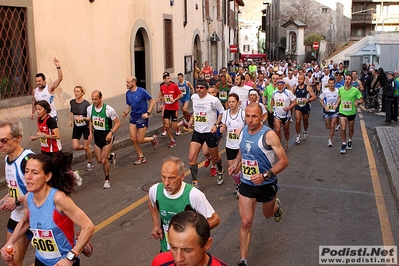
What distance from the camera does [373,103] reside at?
67.6ft

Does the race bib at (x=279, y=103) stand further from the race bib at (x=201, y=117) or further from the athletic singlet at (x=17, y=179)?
the athletic singlet at (x=17, y=179)

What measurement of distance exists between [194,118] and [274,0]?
59252 mm

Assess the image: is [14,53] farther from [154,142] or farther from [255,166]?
[255,166]

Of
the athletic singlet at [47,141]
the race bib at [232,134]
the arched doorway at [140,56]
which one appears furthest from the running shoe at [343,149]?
the arched doorway at [140,56]

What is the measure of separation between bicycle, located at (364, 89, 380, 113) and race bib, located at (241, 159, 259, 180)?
640 inches

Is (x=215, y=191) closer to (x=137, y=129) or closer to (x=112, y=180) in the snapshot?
(x=112, y=180)

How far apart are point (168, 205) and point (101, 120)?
4992 millimetres

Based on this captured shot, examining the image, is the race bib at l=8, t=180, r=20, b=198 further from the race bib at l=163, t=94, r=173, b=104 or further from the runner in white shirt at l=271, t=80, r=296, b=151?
the race bib at l=163, t=94, r=173, b=104

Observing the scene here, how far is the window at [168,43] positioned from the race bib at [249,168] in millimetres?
14174

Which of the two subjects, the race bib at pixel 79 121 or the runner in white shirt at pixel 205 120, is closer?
the runner in white shirt at pixel 205 120

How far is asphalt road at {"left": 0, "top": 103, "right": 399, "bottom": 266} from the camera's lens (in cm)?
581

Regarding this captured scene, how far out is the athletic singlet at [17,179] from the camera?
446cm

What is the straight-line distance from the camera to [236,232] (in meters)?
6.41

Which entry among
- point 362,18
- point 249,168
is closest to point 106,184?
point 249,168
